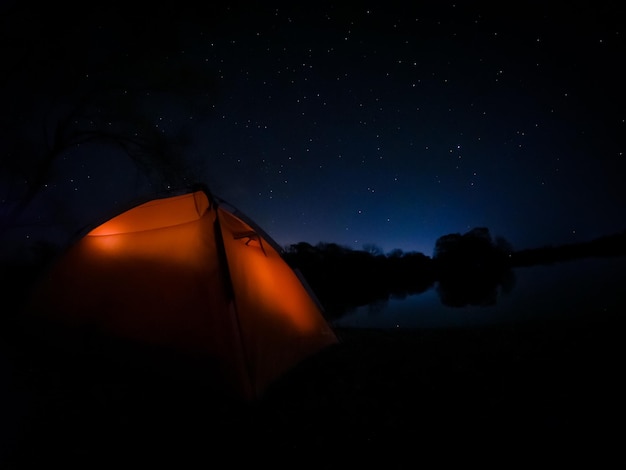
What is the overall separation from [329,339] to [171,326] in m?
1.69

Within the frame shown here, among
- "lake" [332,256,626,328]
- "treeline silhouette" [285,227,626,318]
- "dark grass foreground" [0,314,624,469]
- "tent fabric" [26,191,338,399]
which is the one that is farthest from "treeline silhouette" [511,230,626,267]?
"tent fabric" [26,191,338,399]

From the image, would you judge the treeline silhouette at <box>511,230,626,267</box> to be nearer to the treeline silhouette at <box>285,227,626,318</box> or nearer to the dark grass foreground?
the treeline silhouette at <box>285,227,626,318</box>

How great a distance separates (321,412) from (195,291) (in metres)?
1.59

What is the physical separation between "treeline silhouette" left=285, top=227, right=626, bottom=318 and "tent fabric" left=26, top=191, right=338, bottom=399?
30.7 ft

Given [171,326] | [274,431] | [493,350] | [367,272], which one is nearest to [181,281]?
[171,326]

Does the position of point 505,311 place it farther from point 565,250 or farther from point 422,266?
point 565,250

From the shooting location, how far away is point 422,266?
5084 cm

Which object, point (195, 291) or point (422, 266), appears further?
point (422, 266)

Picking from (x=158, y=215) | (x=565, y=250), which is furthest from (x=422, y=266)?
(x=158, y=215)

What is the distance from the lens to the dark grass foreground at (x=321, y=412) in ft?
7.58

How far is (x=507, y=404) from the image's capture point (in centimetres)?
293

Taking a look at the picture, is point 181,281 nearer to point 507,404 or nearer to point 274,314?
point 274,314

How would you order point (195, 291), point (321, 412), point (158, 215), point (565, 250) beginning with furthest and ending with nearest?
point (565, 250) → point (158, 215) → point (195, 291) → point (321, 412)

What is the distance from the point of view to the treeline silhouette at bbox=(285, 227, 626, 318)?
889 inches
